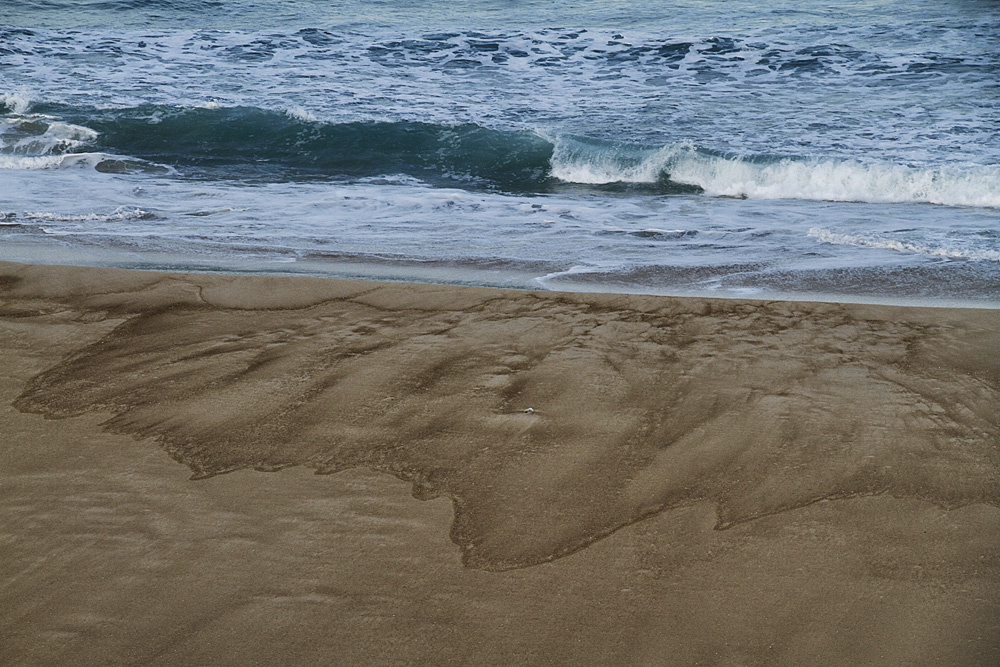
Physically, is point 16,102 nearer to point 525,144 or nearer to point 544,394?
point 525,144

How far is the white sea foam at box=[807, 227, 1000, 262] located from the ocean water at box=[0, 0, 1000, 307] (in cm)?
2

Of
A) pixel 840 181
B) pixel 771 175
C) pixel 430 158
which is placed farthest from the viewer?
pixel 430 158

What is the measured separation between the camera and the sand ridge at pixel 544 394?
2.46m

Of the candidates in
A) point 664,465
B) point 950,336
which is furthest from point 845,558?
point 950,336

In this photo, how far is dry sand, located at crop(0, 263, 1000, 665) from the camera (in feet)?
6.39

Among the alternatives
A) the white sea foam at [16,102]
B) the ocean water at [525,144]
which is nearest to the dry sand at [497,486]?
the ocean water at [525,144]

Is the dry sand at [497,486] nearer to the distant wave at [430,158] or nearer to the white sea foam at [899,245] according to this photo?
the white sea foam at [899,245]

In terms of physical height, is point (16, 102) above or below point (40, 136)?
above

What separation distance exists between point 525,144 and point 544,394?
6315 mm

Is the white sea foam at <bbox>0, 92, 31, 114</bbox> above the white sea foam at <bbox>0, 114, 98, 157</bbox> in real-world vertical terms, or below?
above

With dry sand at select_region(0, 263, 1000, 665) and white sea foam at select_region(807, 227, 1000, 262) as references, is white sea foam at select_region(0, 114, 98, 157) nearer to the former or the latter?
dry sand at select_region(0, 263, 1000, 665)

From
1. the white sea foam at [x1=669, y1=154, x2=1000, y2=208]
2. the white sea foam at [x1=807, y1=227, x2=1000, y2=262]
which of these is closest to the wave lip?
the white sea foam at [x1=669, y1=154, x2=1000, y2=208]

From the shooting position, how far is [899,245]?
17.6 ft

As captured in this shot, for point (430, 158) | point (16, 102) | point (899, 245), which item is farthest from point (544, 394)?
point (16, 102)
